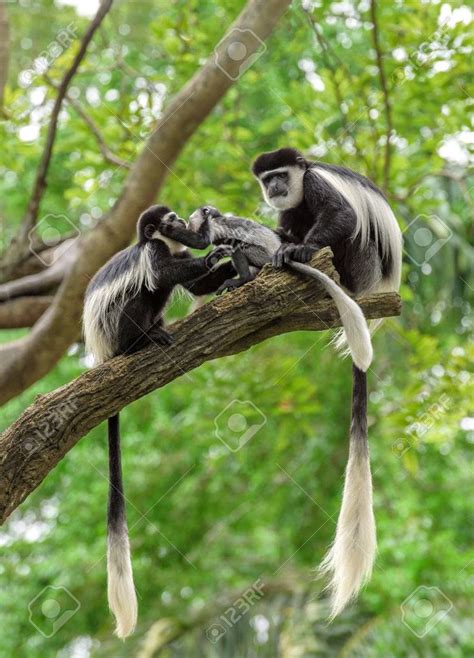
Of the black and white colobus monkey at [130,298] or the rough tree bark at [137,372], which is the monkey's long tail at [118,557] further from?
the rough tree bark at [137,372]

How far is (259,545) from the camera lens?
23.6 ft

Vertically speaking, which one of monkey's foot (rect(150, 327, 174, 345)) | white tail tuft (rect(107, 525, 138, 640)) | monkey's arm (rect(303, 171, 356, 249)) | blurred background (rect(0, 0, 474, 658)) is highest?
monkey's foot (rect(150, 327, 174, 345))

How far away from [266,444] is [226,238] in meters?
3.93

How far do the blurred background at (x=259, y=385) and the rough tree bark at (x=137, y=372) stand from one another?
1556 mm

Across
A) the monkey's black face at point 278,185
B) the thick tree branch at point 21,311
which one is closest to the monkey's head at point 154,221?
the monkey's black face at point 278,185

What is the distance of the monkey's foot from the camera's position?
257cm

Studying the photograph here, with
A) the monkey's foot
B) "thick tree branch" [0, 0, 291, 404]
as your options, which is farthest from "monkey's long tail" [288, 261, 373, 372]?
"thick tree branch" [0, 0, 291, 404]

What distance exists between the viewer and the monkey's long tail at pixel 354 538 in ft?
8.88

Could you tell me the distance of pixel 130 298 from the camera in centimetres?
295

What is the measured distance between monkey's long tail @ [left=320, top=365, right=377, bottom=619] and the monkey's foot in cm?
82

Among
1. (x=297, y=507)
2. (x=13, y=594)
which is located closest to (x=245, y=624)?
(x=297, y=507)

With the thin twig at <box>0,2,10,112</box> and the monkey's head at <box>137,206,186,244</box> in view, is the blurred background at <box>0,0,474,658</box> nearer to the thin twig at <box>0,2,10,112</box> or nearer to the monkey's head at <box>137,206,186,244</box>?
the thin twig at <box>0,2,10,112</box>

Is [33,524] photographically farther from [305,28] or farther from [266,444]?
[305,28]

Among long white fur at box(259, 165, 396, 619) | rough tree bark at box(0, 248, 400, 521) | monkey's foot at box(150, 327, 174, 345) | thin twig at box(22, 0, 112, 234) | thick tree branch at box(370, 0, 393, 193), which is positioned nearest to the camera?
rough tree bark at box(0, 248, 400, 521)
